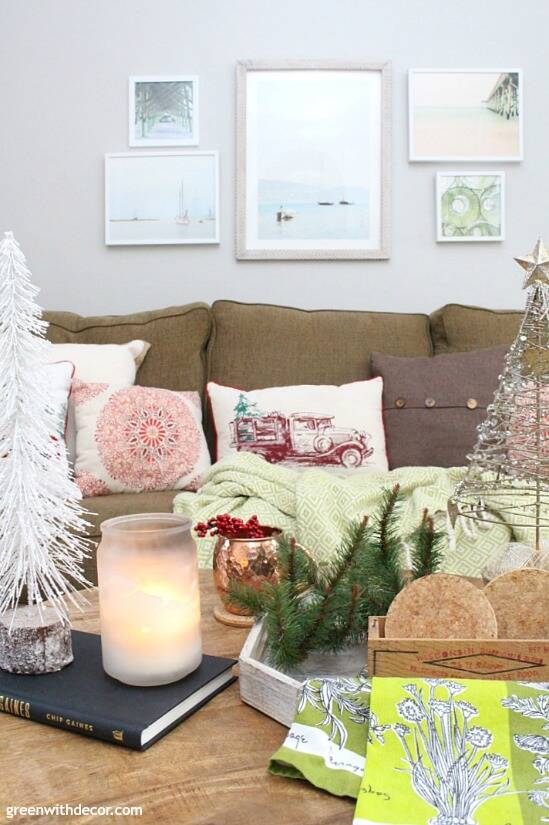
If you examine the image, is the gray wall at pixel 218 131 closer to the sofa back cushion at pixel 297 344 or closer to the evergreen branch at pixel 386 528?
the sofa back cushion at pixel 297 344

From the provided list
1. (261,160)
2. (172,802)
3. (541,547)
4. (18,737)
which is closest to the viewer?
(172,802)

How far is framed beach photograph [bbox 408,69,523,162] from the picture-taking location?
297 cm

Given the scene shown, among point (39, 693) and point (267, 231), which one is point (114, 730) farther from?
point (267, 231)

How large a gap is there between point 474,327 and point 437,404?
0.40m

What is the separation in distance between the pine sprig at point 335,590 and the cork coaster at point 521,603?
0.13 m

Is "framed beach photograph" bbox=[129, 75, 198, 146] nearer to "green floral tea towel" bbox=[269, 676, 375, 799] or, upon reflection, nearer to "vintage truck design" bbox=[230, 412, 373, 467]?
"vintage truck design" bbox=[230, 412, 373, 467]

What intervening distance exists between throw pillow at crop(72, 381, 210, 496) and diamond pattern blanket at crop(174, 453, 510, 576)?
25cm

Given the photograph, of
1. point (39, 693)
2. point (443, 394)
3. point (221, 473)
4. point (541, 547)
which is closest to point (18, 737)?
point (39, 693)

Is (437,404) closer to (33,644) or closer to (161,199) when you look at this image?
(161,199)

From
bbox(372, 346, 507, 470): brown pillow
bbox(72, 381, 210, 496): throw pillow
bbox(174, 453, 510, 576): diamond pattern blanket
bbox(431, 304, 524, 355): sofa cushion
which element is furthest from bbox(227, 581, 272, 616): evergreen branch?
bbox(431, 304, 524, 355): sofa cushion

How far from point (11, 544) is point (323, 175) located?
96.1 inches

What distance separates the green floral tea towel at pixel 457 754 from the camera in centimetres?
57

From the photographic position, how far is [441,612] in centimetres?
75

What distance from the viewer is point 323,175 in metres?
Answer: 3.00
